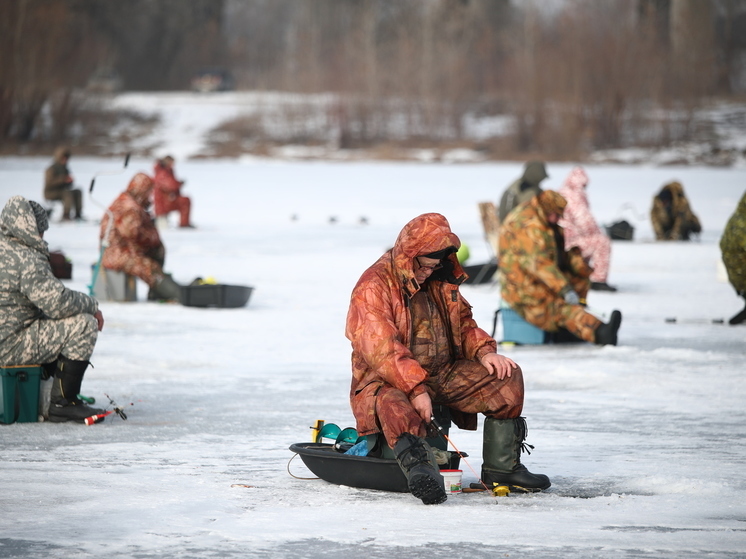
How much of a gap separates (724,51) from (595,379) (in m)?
54.2

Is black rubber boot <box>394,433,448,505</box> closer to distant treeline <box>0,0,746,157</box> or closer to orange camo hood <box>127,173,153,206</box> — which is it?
orange camo hood <box>127,173,153,206</box>

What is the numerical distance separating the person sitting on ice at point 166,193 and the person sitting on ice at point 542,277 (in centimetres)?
1179

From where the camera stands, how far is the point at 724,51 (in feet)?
190

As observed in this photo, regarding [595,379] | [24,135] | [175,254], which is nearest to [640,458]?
[595,379]

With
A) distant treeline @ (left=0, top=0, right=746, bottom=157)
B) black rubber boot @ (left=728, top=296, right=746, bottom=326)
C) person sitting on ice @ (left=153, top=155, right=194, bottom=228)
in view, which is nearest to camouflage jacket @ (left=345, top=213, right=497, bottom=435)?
black rubber boot @ (left=728, top=296, right=746, bottom=326)

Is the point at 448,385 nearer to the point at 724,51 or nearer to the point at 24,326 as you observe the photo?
the point at 24,326

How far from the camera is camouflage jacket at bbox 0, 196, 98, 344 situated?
5801 mm

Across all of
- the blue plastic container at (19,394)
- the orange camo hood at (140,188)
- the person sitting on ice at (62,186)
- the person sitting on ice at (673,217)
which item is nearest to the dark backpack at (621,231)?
the person sitting on ice at (673,217)

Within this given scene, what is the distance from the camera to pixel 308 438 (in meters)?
5.78

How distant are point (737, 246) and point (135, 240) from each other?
5242 millimetres

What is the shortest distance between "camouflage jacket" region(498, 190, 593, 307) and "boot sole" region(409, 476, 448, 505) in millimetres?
4356

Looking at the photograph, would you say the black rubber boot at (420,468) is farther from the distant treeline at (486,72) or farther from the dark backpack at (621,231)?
the distant treeline at (486,72)

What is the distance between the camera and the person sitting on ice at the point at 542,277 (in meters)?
8.50

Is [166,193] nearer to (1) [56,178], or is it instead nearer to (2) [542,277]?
(1) [56,178]
